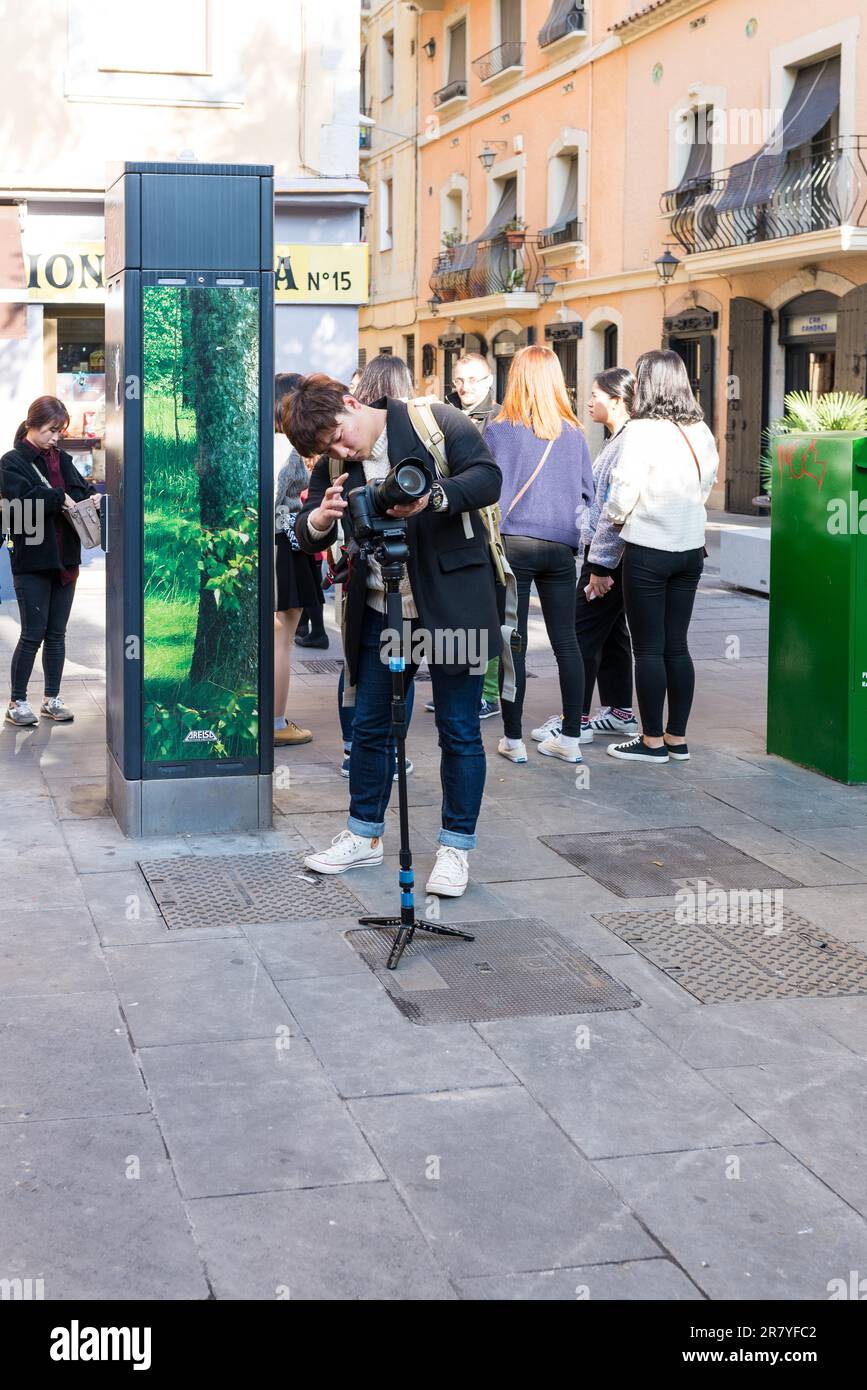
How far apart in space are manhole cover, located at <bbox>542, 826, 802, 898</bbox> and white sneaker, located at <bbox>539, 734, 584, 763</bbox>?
1144 mm

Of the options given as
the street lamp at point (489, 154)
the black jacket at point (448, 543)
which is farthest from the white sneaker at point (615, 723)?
the street lamp at point (489, 154)

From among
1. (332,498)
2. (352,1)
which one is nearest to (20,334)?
(352,1)

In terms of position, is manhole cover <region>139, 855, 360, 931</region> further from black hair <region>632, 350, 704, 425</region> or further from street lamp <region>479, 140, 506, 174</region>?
street lamp <region>479, 140, 506, 174</region>

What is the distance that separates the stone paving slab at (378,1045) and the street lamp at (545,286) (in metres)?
28.4

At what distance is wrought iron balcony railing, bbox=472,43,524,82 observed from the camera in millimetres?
32938

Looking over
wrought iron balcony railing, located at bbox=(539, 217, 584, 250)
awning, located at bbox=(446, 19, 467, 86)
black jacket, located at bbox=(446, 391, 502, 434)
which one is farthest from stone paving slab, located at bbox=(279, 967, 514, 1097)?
awning, located at bbox=(446, 19, 467, 86)

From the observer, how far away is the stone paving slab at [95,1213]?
3051 millimetres

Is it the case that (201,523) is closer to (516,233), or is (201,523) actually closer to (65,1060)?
(65,1060)

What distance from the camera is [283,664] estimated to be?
7793mm

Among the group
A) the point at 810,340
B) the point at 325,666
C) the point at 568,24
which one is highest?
the point at 568,24

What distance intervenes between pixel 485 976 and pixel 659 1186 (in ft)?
4.43

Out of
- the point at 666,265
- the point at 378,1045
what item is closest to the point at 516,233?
the point at 666,265

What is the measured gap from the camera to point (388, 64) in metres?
40.2

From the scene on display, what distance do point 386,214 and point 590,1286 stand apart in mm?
40278
